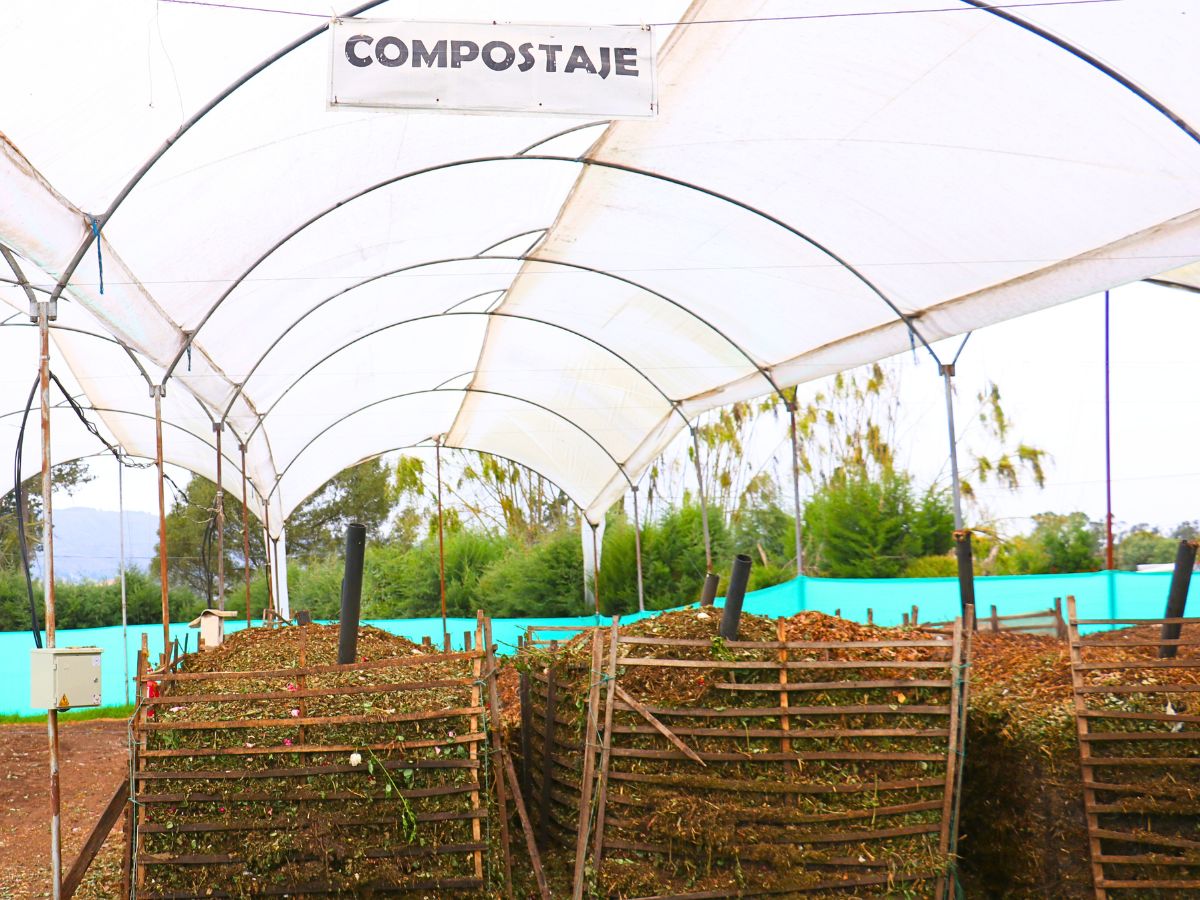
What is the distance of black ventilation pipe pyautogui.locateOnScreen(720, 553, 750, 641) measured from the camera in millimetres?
6023

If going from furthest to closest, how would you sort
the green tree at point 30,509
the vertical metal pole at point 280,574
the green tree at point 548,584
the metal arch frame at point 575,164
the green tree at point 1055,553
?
the green tree at point 30,509, the green tree at point 548,584, the green tree at point 1055,553, the vertical metal pole at point 280,574, the metal arch frame at point 575,164

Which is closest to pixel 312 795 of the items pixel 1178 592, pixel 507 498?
pixel 1178 592

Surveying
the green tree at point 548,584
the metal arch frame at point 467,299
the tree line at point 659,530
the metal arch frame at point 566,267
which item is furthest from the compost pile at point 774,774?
the green tree at point 548,584

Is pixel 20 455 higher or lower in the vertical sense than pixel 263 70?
lower

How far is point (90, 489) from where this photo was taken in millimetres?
30438

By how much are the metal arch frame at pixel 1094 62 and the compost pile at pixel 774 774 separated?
2.92 metres

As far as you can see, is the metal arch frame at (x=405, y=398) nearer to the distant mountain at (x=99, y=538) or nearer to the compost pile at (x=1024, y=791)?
the compost pile at (x=1024, y=791)

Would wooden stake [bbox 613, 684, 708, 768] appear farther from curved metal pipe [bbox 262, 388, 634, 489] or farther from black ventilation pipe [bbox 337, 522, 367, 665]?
curved metal pipe [bbox 262, 388, 634, 489]

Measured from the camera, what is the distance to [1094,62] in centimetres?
550

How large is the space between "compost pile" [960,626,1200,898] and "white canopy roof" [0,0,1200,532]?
258 centimetres

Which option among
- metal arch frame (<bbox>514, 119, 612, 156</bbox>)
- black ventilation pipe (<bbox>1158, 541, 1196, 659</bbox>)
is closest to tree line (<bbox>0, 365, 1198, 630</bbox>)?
black ventilation pipe (<bbox>1158, 541, 1196, 659</bbox>)

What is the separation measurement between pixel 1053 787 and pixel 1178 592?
1467mm

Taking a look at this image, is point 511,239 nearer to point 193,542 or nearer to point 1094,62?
point 1094,62

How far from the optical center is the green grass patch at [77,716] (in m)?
14.6
